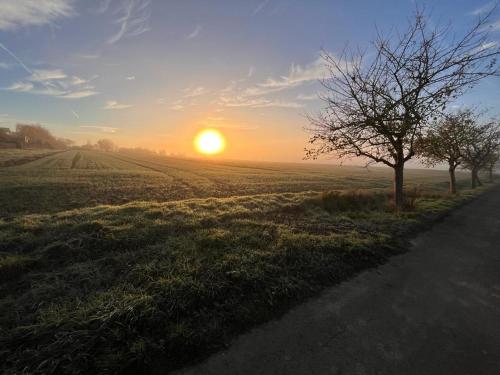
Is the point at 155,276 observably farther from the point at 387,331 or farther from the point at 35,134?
the point at 35,134

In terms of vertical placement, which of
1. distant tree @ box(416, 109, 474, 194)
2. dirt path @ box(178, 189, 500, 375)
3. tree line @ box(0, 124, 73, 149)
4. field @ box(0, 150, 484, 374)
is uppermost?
tree line @ box(0, 124, 73, 149)

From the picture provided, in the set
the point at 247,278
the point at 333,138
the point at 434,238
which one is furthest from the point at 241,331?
the point at 333,138

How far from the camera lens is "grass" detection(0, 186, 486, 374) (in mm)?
3600

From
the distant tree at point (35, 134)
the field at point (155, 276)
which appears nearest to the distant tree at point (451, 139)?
the field at point (155, 276)

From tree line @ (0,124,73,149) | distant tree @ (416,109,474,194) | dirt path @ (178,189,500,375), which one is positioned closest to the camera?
dirt path @ (178,189,500,375)

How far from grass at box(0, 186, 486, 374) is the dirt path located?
17.3 inches

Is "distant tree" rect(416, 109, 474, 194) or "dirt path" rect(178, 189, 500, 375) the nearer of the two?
"dirt path" rect(178, 189, 500, 375)

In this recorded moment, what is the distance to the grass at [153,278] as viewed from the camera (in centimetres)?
360

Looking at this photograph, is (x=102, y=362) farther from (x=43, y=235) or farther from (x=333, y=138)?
(x=333, y=138)

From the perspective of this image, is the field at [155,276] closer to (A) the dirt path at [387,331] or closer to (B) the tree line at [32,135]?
(A) the dirt path at [387,331]

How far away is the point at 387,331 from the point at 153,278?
4791 millimetres

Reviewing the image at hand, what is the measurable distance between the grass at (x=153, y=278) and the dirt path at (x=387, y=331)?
0.44m

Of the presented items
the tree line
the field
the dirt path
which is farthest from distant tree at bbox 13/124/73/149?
the dirt path

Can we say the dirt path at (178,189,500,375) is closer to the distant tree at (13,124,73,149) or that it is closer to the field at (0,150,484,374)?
the field at (0,150,484,374)
